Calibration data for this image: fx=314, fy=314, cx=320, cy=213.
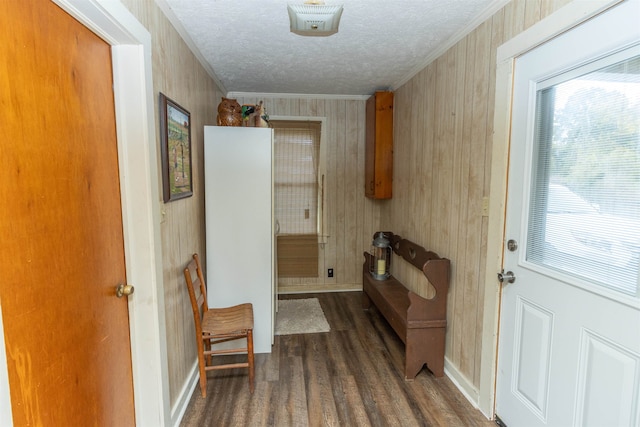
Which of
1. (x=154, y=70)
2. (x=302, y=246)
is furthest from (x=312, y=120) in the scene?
(x=154, y=70)

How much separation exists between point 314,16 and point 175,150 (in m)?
1.09

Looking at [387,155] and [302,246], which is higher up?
[387,155]

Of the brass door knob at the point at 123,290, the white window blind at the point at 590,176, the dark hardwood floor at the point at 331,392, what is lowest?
the dark hardwood floor at the point at 331,392

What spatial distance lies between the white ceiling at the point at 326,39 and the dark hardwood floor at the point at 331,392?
2331 mm

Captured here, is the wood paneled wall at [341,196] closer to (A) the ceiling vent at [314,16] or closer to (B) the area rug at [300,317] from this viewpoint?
(B) the area rug at [300,317]

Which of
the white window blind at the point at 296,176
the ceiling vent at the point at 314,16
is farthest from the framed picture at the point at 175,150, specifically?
the white window blind at the point at 296,176

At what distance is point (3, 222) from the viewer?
0.82 m

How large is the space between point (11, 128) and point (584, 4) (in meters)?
1.98

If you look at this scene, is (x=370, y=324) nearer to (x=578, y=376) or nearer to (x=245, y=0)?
(x=578, y=376)

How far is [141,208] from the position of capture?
1459mm

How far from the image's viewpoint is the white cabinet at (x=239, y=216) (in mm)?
2383

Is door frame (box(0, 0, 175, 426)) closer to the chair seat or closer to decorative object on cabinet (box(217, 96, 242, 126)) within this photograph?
the chair seat

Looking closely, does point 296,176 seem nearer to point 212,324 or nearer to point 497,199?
point 212,324

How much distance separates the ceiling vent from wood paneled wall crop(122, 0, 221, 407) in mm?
717
